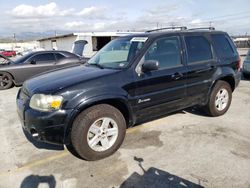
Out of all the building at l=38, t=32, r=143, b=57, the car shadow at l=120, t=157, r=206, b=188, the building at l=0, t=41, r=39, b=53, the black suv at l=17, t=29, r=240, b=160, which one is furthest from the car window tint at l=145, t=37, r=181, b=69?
the building at l=0, t=41, r=39, b=53

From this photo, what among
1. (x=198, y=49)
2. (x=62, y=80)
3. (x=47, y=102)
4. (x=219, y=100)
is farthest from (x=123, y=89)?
(x=219, y=100)

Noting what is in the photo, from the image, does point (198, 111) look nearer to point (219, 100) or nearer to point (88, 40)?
point (219, 100)

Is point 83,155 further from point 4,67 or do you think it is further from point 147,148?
point 4,67

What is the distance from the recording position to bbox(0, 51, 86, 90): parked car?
31.9ft

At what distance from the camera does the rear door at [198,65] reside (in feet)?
15.1

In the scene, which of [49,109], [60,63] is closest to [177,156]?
[49,109]

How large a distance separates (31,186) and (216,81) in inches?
156

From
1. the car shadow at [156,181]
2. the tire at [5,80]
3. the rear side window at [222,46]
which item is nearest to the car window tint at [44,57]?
the tire at [5,80]

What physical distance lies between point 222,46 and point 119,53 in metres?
2.36

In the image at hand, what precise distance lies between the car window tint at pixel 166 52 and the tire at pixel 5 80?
7.53 m

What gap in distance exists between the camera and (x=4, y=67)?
9656mm

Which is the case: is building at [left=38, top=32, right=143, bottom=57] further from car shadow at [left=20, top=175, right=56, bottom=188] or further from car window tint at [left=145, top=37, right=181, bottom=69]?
car shadow at [left=20, top=175, right=56, bottom=188]

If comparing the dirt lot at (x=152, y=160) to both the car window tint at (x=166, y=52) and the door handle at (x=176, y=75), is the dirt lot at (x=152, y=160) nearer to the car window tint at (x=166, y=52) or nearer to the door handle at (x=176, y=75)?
the door handle at (x=176, y=75)

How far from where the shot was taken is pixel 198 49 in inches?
189
